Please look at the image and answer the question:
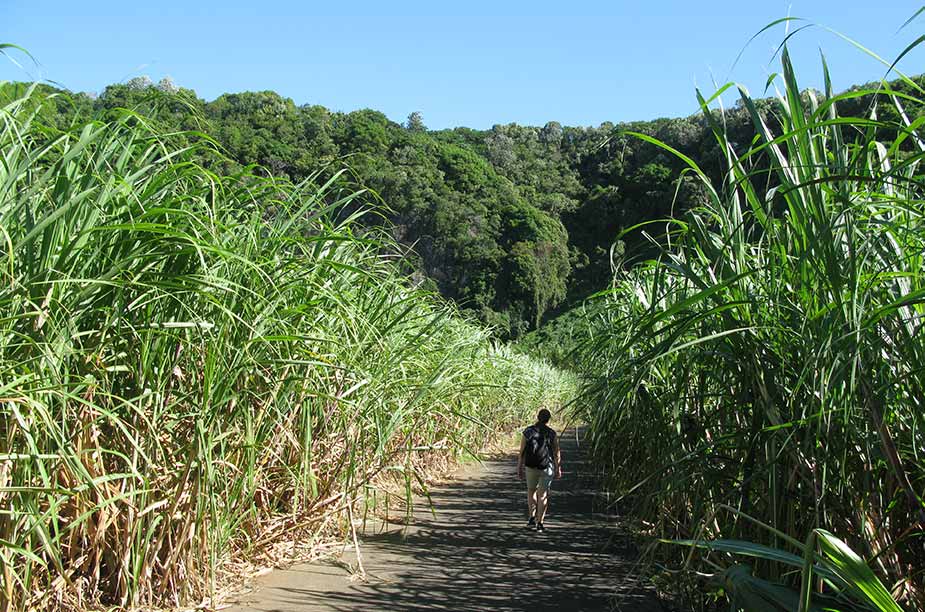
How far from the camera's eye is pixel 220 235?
136 inches

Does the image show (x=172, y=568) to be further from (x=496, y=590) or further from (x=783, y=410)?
(x=783, y=410)

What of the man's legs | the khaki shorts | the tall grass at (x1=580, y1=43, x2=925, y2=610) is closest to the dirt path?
the man's legs

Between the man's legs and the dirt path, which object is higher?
the man's legs

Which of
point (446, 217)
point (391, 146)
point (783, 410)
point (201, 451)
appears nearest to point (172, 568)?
point (201, 451)

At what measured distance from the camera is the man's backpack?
7.21 m

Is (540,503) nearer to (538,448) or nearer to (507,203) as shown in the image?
(538,448)

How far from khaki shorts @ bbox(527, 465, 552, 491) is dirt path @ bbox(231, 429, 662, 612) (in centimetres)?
39

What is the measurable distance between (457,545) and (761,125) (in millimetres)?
4315

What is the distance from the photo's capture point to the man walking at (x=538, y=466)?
692 centimetres

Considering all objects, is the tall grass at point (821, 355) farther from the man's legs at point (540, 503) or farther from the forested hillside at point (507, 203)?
the forested hillside at point (507, 203)

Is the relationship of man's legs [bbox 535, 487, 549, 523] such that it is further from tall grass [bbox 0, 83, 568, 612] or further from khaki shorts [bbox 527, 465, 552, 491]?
tall grass [bbox 0, 83, 568, 612]

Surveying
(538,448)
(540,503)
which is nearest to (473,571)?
(540,503)

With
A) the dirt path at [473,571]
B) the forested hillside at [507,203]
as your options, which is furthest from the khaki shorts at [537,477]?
the forested hillside at [507,203]

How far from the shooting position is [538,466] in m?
7.18
